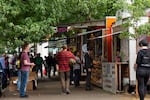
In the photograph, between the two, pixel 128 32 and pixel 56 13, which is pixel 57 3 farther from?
pixel 128 32

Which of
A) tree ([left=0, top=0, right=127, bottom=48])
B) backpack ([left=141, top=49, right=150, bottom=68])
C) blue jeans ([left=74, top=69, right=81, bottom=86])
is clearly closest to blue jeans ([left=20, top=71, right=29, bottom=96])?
tree ([left=0, top=0, right=127, bottom=48])

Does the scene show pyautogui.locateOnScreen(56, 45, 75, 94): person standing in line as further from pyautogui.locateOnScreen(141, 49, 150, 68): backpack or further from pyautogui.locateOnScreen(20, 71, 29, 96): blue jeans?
pyautogui.locateOnScreen(141, 49, 150, 68): backpack

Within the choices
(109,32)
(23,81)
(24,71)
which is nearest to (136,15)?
(109,32)

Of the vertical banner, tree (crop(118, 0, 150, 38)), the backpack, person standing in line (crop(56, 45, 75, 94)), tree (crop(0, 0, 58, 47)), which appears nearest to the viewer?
the backpack

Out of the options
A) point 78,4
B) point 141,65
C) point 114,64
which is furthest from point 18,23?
point 141,65

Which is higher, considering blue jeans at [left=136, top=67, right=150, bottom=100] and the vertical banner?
the vertical banner

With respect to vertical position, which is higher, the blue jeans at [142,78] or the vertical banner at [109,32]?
the vertical banner at [109,32]

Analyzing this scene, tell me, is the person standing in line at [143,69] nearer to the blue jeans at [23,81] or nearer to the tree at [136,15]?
the tree at [136,15]

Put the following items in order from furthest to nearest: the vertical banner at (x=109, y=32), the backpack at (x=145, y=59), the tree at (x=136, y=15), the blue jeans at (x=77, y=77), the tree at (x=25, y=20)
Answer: the blue jeans at (x=77, y=77)
the vertical banner at (x=109, y=32)
the tree at (x=25, y=20)
the tree at (x=136, y=15)
the backpack at (x=145, y=59)

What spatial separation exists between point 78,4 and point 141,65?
6136mm

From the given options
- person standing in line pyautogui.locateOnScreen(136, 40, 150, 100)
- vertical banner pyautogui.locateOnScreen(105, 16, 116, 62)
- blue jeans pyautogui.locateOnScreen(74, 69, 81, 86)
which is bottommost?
blue jeans pyautogui.locateOnScreen(74, 69, 81, 86)

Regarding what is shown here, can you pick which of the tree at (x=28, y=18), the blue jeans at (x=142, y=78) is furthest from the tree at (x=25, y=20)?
the blue jeans at (x=142, y=78)

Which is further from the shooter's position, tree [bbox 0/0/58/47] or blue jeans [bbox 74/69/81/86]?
blue jeans [bbox 74/69/81/86]

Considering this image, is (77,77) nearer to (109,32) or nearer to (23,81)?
(109,32)
